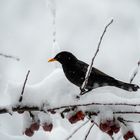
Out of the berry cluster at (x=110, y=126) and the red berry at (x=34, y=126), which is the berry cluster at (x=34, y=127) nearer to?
the red berry at (x=34, y=126)

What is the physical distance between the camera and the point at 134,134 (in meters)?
1.71

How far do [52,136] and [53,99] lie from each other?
0.91 m

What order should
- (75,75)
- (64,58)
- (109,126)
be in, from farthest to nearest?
1. (64,58)
2. (75,75)
3. (109,126)

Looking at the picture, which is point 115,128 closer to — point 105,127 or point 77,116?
point 105,127

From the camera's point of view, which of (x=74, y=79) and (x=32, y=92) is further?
(x=74, y=79)

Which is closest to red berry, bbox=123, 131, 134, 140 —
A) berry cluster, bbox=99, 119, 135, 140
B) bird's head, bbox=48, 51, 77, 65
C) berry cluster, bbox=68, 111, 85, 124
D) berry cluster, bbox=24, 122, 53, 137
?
berry cluster, bbox=99, 119, 135, 140

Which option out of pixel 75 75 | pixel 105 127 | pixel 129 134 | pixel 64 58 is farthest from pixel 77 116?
pixel 64 58

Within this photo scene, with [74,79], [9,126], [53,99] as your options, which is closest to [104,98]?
[53,99]

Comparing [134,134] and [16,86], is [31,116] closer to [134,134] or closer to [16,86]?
[16,86]

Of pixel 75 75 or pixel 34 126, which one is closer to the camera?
pixel 34 126

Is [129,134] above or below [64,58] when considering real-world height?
above

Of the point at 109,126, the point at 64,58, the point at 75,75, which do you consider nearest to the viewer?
the point at 109,126

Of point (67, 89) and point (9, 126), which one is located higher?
point (67, 89)

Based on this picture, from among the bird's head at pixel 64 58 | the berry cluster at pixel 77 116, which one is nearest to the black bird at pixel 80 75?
the bird's head at pixel 64 58
